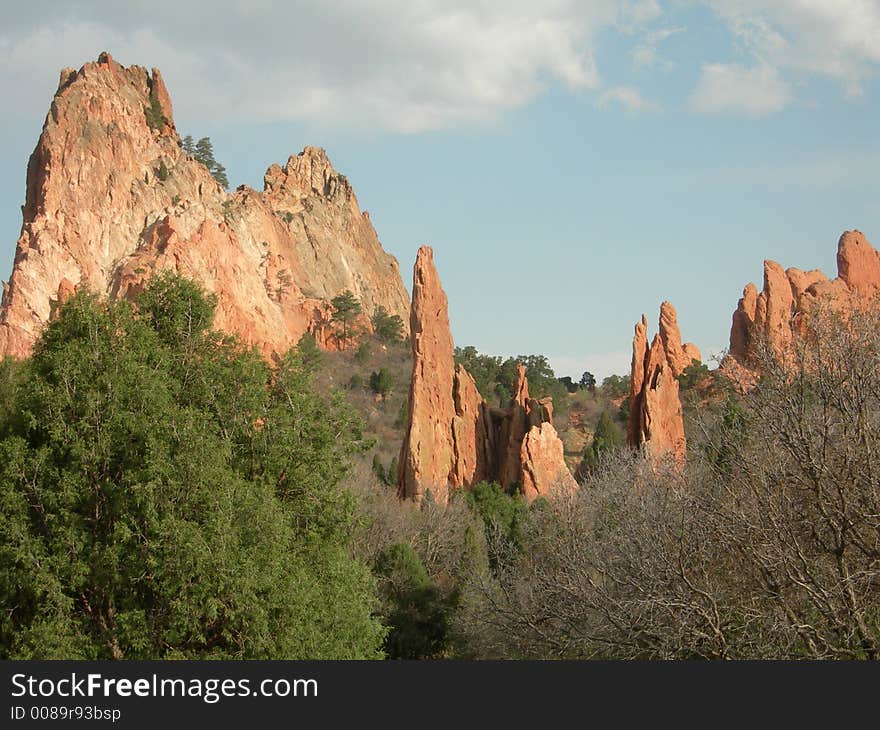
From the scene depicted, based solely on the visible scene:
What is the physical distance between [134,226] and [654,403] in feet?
123

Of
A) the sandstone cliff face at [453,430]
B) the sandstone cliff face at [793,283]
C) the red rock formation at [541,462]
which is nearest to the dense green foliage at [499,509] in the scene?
the red rock formation at [541,462]

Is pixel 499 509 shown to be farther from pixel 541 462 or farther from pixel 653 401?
pixel 653 401

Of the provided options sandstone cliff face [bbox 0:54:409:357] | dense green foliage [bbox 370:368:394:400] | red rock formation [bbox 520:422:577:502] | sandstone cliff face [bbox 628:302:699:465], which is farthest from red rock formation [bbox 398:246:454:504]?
dense green foliage [bbox 370:368:394:400]

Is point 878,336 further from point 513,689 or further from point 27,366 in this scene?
point 27,366

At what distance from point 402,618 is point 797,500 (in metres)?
16.2

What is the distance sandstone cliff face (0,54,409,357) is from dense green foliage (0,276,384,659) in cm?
2274

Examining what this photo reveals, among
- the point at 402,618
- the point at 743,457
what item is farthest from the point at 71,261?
the point at 743,457

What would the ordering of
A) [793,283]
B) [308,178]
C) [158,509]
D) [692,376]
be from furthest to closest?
[308,178], [793,283], [692,376], [158,509]

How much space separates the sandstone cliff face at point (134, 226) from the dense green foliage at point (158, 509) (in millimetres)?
22737

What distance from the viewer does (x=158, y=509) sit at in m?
14.8

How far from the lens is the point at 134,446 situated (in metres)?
15.4

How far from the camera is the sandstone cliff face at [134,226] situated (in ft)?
177

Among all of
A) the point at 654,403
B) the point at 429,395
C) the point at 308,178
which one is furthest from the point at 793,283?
the point at 308,178

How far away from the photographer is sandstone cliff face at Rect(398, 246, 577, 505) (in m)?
46.1
